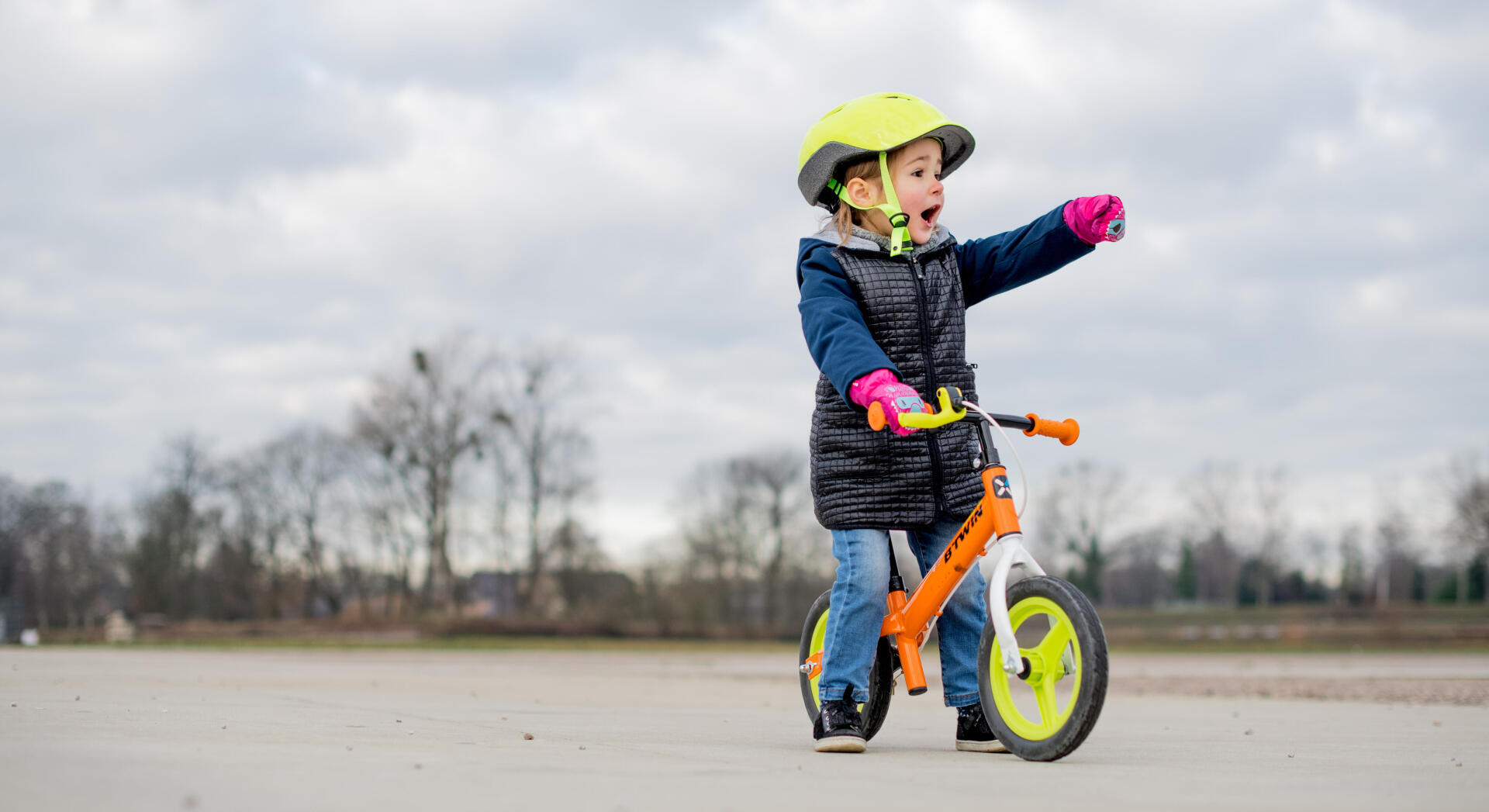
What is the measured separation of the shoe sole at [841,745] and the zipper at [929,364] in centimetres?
72

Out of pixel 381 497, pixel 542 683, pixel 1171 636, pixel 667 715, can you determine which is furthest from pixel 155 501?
pixel 667 715

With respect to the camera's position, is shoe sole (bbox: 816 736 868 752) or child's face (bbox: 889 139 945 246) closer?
shoe sole (bbox: 816 736 868 752)

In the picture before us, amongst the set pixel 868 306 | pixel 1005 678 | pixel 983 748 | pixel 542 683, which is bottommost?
pixel 542 683

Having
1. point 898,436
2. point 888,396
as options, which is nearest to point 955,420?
point 888,396

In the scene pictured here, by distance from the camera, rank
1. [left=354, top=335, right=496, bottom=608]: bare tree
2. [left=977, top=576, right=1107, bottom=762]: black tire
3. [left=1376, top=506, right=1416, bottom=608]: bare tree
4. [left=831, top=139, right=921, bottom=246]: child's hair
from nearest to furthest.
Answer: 1. [left=977, top=576, right=1107, bottom=762]: black tire
2. [left=831, top=139, right=921, bottom=246]: child's hair
3. [left=354, top=335, right=496, bottom=608]: bare tree
4. [left=1376, top=506, right=1416, bottom=608]: bare tree

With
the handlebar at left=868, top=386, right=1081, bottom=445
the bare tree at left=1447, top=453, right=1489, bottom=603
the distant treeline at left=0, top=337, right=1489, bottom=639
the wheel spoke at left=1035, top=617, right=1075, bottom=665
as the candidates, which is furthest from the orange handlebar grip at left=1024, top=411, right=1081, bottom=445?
the bare tree at left=1447, top=453, right=1489, bottom=603

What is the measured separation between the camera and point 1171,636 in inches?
1449

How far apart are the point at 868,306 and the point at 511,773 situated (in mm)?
1828

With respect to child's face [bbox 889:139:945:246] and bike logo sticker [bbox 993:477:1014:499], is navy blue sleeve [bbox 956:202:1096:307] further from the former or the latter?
bike logo sticker [bbox 993:477:1014:499]

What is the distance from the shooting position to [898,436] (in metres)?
3.51

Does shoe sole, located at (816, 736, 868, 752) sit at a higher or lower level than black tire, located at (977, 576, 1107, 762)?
lower

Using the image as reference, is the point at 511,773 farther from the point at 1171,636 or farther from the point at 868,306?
the point at 1171,636

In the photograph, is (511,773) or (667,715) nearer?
(511,773)

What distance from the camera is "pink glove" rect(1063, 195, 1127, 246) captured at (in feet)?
11.7
